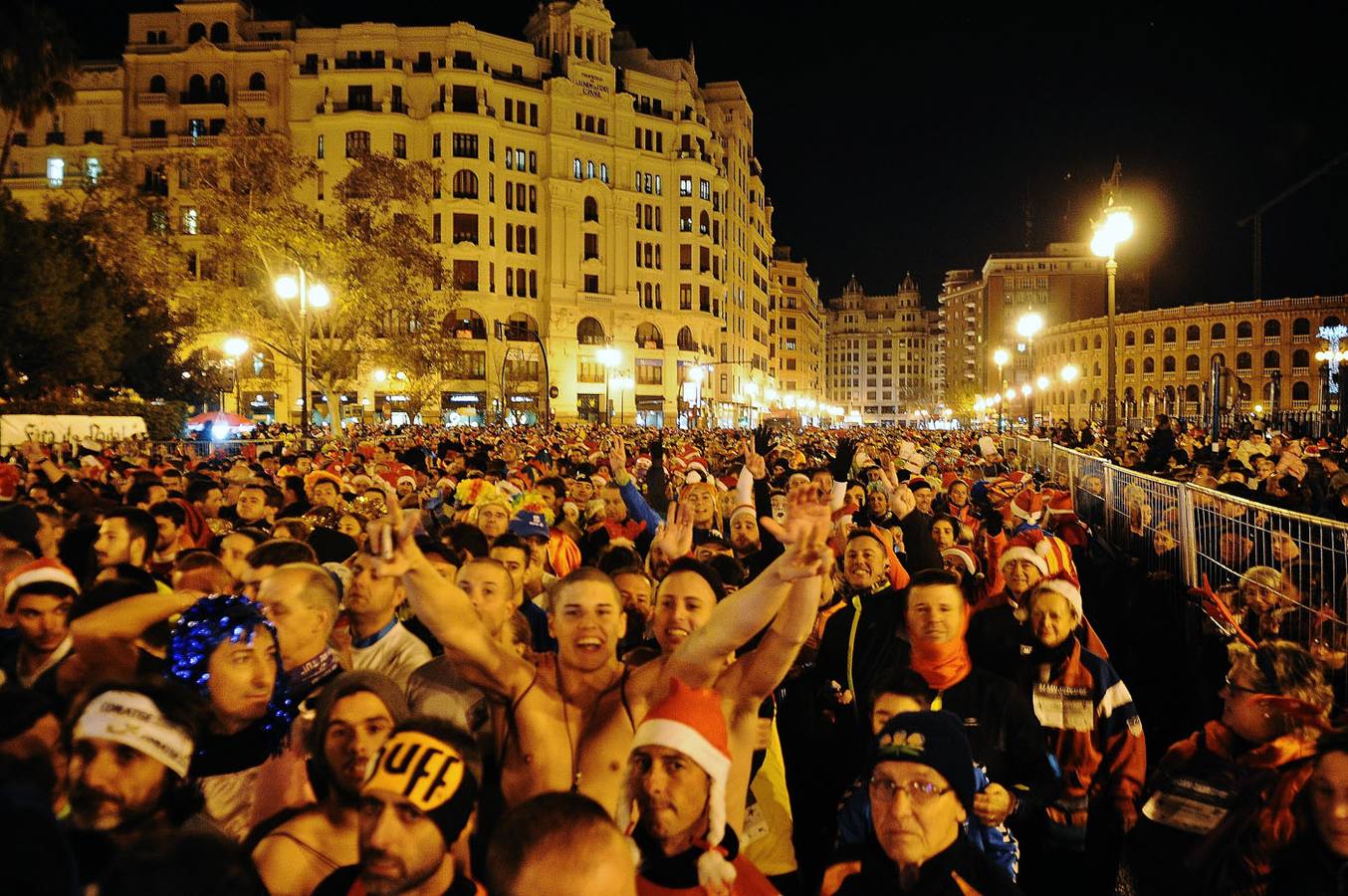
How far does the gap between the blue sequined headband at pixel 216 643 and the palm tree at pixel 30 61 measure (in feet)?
108

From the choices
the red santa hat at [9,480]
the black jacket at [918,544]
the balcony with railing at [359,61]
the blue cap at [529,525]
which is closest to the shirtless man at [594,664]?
the blue cap at [529,525]

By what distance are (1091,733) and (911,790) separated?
6.45 feet

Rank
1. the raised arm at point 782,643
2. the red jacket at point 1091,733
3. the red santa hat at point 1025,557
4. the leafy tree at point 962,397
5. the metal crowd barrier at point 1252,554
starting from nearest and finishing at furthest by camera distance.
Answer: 1. the raised arm at point 782,643
2. the red jacket at point 1091,733
3. the metal crowd barrier at point 1252,554
4. the red santa hat at point 1025,557
5. the leafy tree at point 962,397

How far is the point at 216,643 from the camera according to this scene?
10.4 ft

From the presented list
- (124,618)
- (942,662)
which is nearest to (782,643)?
(942,662)

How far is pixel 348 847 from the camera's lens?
266 centimetres

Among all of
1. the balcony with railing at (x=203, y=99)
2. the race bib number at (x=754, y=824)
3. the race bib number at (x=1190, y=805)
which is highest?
the balcony with railing at (x=203, y=99)

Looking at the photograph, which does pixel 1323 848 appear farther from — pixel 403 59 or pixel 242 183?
pixel 403 59

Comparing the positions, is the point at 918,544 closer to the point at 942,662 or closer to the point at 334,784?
the point at 942,662

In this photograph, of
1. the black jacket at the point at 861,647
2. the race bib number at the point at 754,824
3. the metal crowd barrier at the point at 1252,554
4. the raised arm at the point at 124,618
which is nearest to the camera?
the race bib number at the point at 754,824

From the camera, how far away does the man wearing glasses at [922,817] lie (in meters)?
2.73

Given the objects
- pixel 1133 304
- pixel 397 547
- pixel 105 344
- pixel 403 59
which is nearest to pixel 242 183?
pixel 105 344

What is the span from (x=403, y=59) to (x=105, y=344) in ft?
133

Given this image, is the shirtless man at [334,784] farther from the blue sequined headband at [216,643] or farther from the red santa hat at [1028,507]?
the red santa hat at [1028,507]
